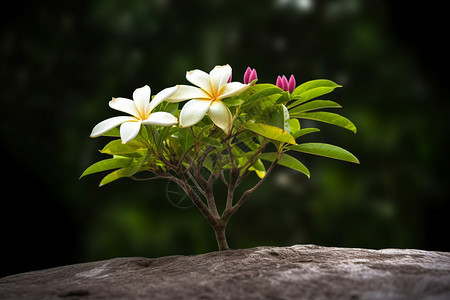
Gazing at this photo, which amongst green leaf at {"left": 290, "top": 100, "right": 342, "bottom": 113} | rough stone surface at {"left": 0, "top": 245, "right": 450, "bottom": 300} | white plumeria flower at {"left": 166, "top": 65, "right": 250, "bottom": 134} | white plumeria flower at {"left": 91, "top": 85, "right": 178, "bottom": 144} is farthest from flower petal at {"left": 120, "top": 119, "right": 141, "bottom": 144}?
green leaf at {"left": 290, "top": 100, "right": 342, "bottom": 113}

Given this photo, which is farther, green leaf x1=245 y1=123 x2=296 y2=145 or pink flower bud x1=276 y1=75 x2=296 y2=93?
pink flower bud x1=276 y1=75 x2=296 y2=93

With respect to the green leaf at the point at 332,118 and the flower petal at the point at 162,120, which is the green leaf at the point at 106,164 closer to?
the flower petal at the point at 162,120

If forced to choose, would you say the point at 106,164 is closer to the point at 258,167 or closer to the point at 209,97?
the point at 209,97

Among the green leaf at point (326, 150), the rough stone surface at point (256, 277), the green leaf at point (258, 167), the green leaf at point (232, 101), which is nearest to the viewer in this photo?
the rough stone surface at point (256, 277)

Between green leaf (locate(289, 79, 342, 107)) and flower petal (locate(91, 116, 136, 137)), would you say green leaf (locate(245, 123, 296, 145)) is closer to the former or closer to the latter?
green leaf (locate(289, 79, 342, 107))

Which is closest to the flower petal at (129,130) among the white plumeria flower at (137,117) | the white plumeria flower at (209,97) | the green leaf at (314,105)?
the white plumeria flower at (137,117)

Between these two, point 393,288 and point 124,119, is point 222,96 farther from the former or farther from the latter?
point 393,288
